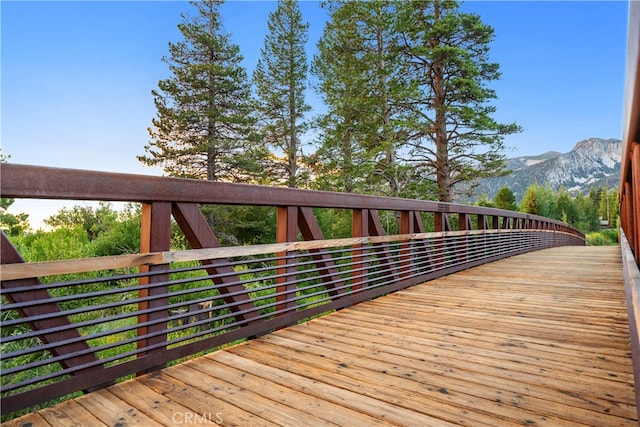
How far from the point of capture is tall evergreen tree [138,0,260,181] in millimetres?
13672

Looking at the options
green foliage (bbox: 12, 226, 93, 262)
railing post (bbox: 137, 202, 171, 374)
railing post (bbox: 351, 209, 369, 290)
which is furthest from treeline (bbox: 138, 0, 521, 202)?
railing post (bbox: 137, 202, 171, 374)

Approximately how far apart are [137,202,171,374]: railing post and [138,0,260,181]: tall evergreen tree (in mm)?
12113

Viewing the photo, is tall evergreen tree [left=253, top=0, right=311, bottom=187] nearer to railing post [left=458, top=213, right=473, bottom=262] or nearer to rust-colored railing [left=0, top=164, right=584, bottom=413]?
railing post [left=458, top=213, right=473, bottom=262]

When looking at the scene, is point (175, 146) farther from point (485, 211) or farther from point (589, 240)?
point (589, 240)

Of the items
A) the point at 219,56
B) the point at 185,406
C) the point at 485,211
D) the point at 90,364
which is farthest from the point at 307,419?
the point at 219,56

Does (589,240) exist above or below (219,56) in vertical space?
below

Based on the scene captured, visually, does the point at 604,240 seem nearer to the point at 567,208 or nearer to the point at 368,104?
the point at 567,208

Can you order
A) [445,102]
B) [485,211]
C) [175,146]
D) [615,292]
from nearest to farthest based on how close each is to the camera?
[615,292] → [485,211] → [445,102] → [175,146]

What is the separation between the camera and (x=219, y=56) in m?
14.4

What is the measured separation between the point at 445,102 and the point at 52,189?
42.5ft

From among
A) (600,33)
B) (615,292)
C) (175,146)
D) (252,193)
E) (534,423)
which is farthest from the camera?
(600,33)

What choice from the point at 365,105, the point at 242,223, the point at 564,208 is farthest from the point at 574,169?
the point at 242,223

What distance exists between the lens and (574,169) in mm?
141750

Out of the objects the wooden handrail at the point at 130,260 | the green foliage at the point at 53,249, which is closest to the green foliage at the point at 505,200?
the green foliage at the point at 53,249
